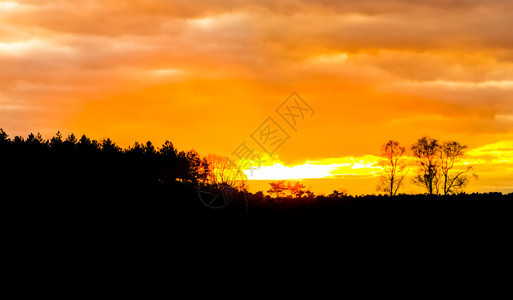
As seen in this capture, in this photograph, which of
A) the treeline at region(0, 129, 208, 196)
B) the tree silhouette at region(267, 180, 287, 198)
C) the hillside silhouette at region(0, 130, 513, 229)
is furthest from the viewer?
Result: the tree silhouette at region(267, 180, 287, 198)

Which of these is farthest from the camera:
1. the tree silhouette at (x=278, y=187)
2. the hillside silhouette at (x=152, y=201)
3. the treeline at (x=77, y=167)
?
the tree silhouette at (x=278, y=187)

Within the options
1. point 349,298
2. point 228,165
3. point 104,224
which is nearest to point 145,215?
point 104,224

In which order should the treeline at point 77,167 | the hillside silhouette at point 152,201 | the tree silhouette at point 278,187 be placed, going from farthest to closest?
1. the tree silhouette at point 278,187
2. the treeline at point 77,167
3. the hillside silhouette at point 152,201

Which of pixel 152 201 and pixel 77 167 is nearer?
pixel 152 201

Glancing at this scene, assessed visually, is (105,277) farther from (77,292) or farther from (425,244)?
(425,244)

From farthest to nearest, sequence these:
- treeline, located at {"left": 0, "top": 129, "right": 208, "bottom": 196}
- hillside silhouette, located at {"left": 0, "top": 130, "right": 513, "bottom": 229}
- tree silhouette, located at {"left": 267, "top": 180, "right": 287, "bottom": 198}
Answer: tree silhouette, located at {"left": 267, "top": 180, "right": 287, "bottom": 198} < treeline, located at {"left": 0, "top": 129, "right": 208, "bottom": 196} < hillside silhouette, located at {"left": 0, "top": 130, "right": 513, "bottom": 229}

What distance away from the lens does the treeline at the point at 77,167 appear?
4347cm

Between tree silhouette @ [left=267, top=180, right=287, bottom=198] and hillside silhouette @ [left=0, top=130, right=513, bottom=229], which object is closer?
hillside silhouette @ [left=0, top=130, right=513, bottom=229]

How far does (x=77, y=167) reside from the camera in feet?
166

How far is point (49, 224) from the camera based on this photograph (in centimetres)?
3428

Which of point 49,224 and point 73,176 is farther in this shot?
point 73,176

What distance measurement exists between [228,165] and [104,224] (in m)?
31.3

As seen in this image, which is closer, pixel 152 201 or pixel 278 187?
pixel 152 201

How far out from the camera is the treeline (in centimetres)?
4347
